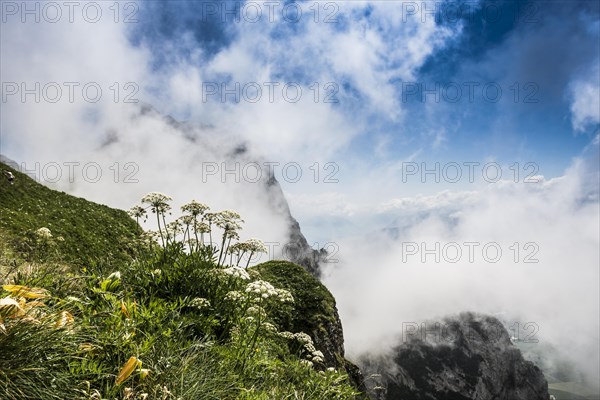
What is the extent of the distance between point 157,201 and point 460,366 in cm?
17558

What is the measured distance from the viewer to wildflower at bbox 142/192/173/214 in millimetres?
9938

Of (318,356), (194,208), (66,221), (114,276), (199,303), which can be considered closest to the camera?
(114,276)

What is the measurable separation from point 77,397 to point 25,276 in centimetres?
315

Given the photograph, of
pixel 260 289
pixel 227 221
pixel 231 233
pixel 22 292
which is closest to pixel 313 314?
pixel 231 233

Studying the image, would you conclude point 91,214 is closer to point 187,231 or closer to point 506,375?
point 187,231

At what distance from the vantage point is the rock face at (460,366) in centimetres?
14525

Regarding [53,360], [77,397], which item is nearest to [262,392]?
[77,397]

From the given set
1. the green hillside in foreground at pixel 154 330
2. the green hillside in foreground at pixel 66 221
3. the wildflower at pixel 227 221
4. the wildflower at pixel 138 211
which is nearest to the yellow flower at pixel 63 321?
the green hillside in foreground at pixel 154 330

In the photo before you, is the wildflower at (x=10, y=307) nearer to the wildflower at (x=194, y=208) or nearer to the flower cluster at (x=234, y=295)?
the flower cluster at (x=234, y=295)

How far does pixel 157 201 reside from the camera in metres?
10.1

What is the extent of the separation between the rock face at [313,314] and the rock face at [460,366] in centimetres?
13374

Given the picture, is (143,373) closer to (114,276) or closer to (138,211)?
(114,276)

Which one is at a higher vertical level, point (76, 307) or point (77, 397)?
point (76, 307)

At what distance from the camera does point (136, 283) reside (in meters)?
8.05
